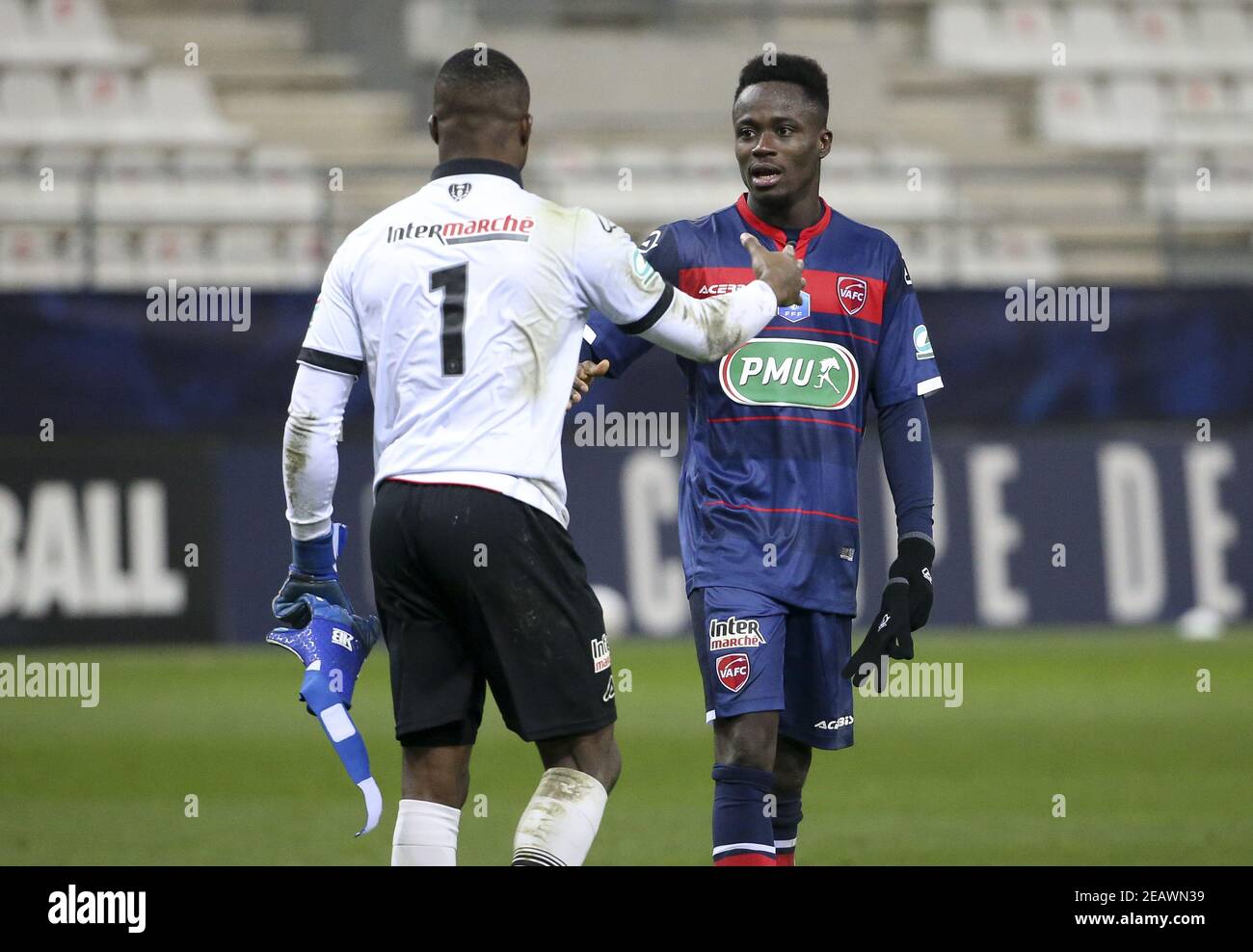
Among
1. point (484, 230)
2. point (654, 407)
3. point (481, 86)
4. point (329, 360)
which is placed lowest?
point (329, 360)

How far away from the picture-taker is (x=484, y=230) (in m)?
4.52

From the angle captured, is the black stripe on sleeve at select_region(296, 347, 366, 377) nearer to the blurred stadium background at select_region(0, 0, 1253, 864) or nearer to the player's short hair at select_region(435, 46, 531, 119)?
the player's short hair at select_region(435, 46, 531, 119)

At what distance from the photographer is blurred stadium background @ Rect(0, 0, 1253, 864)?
26.5 feet

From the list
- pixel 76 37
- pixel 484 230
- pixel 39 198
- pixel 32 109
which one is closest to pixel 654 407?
pixel 39 198

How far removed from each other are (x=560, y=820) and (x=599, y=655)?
0.39m

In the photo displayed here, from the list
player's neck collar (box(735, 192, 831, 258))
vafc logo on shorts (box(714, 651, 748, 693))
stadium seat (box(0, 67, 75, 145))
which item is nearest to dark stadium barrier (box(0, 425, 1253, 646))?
stadium seat (box(0, 67, 75, 145))

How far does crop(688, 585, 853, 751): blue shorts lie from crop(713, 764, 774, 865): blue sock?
17 cm

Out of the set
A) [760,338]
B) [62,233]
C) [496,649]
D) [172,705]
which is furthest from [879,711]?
[62,233]

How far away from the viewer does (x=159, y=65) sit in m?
19.6

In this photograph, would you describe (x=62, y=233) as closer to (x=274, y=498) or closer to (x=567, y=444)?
(x=274, y=498)

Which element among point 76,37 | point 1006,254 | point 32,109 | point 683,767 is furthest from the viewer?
point 76,37

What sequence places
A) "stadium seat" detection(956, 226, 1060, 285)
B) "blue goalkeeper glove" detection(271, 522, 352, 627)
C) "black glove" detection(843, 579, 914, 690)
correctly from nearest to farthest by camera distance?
1. "blue goalkeeper glove" detection(271, 522, 352, 627)
2. "black glove" detection(843, 579, 914, 690)
3. "stadium seat" detection(956, 226, 1060, 285)

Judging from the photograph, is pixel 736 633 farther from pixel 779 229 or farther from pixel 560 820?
pixel 779 229

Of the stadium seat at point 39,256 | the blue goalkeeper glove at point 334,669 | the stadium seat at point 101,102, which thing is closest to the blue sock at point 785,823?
the blue goalkeeper glove at point 334,669
